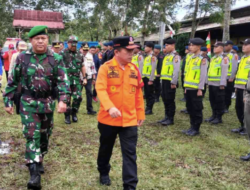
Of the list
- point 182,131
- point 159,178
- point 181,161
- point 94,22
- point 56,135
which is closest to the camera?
point 159,178

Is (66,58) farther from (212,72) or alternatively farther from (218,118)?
(218,118)

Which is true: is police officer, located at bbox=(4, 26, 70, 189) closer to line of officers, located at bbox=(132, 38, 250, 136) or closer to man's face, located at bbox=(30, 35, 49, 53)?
man's face, located at bbox=(30, 35, 49, 53)

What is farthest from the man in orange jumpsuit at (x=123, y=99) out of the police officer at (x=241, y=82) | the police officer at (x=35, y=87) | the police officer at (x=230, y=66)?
the police officer at (x=230, y=66)

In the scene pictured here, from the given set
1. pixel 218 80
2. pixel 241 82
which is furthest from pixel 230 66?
pixel 241 82

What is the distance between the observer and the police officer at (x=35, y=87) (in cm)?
304

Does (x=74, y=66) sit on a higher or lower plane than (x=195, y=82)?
higher

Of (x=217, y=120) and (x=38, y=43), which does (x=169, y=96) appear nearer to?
(x=217, y=120)

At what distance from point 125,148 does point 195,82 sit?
305 centimetres

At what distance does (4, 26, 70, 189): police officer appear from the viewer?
A: 120 inches

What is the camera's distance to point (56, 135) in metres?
5.21

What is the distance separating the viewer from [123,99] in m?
2.90

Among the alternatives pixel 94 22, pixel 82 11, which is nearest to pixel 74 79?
pixel 94 22

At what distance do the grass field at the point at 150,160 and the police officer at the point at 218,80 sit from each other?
2.25ft

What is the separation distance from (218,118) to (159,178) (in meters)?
3.87
